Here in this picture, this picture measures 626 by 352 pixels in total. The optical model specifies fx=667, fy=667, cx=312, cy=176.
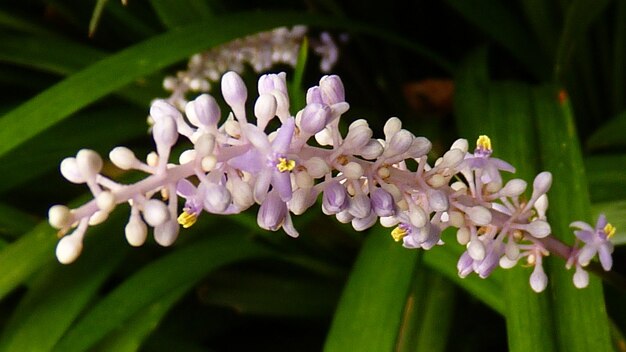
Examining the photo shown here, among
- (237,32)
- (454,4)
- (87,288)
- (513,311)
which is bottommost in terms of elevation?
(87,288)

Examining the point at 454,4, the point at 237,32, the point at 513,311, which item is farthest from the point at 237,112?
the point at 454,4

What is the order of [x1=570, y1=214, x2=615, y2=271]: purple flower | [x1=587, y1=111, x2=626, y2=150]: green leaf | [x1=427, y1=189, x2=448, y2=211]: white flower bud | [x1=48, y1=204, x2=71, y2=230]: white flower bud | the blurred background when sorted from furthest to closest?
[x1=587, y1=111, x2=626, y2=150]: green leaf < the blurred background < [x1=570, y1=214, x2=615, y2=271]: purple flower < [x1=427, y1=189, x2=448, y2=211]: white flower bud < [x1=48, y1=204, x2=71, y2=230]: white flower bud

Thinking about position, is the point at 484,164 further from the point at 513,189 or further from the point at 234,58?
the point at 234,58

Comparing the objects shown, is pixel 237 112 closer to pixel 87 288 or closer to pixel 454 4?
pixel 87 288

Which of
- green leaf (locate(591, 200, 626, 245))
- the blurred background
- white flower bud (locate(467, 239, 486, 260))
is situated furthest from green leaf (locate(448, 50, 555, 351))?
white flower bud (locate(467, 239, 486, 260))

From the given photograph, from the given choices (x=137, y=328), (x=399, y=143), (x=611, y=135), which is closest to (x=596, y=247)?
(x=399, y=143)

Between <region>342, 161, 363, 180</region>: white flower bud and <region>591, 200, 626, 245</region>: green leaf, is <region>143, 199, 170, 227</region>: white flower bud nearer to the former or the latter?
<region>342, 161, 363, 180</region>: white flower bud

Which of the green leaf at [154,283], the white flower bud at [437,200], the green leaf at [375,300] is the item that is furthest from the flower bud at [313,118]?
the green leaf at [154,283]
